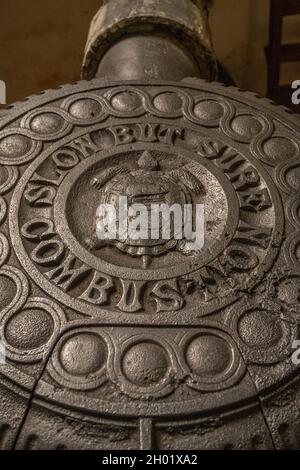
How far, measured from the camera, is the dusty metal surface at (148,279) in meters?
0.99

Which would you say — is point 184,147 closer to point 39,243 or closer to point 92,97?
point 92,97

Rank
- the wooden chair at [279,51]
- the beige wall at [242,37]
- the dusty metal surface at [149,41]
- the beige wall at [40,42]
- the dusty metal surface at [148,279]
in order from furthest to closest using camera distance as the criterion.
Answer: the beige wall at [40,42] → the beige wall at [242,37] → the wooden chair at [279,51] → the dusty metal surface at [149,41] → the dusty metal surface at [148,279]

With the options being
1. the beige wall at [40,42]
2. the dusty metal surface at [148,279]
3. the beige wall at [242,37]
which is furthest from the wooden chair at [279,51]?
the beige wall at [40,42]

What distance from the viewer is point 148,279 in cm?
119

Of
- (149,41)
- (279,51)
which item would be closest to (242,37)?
(279,51)

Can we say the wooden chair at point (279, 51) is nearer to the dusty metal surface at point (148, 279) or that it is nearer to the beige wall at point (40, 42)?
the dusty metal surface at point (148, 279)

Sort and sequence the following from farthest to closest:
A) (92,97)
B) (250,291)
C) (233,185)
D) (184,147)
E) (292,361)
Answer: (92,97), (184,147), (233,185), (250,291), (292,361)

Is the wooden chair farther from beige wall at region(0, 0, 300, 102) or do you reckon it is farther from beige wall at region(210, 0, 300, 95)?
beige wall at region(0, 0, 300, 102)

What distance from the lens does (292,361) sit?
1065 mm

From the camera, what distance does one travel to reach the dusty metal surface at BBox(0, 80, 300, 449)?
0.99m

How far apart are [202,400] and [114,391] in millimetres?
160

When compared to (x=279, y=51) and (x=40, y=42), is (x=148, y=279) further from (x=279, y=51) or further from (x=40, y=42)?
(x=40, y=42)

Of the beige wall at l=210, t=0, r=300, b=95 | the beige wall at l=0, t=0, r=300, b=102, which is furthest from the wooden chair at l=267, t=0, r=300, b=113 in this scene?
the beige wall at l=0, t=0, r=300, b=102
